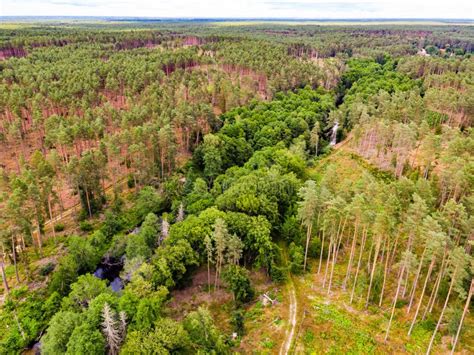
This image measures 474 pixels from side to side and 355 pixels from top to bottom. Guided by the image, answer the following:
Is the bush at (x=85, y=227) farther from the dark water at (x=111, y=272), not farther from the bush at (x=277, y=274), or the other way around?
the bush at (x=277, y=274)

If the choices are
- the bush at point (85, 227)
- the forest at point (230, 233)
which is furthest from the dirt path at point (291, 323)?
the bush at point (85, 227)

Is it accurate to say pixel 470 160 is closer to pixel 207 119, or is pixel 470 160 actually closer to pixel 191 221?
pixel 191 221

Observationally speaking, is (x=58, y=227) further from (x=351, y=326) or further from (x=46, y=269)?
(x=351, y=326)

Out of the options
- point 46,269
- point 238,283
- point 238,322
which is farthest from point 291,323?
point 46,269

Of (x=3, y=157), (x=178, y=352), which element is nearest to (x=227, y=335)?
(x=178, y=352)

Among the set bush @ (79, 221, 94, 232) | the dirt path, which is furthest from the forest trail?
bush @ (79, 221, 94, 232)

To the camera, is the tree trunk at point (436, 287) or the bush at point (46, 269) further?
the bush at point (46, 269)
